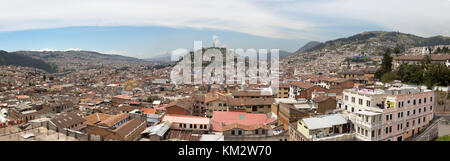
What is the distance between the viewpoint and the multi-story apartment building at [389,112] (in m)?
12.0

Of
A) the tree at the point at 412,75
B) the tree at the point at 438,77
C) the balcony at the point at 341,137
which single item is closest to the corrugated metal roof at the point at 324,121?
the balcony at the point at 341,137

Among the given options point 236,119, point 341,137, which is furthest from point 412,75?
point 236,119

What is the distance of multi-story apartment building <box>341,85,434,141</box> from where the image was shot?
39.4 ft

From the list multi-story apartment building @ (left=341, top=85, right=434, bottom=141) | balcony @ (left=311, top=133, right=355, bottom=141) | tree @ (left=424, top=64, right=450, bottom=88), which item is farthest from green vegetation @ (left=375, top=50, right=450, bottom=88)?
balcony @ (left=311, top=133, right=355, bottom=141)

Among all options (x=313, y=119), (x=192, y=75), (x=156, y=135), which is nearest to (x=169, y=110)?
(x=156, y=135)

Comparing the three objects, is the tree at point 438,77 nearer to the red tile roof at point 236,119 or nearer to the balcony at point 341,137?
the balcony at point 341,137

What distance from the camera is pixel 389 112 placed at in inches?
488

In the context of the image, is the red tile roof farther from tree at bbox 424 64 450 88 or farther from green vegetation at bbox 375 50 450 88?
green vegetation at bbox 375 50 450 88

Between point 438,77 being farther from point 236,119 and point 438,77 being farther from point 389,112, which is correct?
point 236,119

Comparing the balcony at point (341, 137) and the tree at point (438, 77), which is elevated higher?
the tree at point (438, 77)
